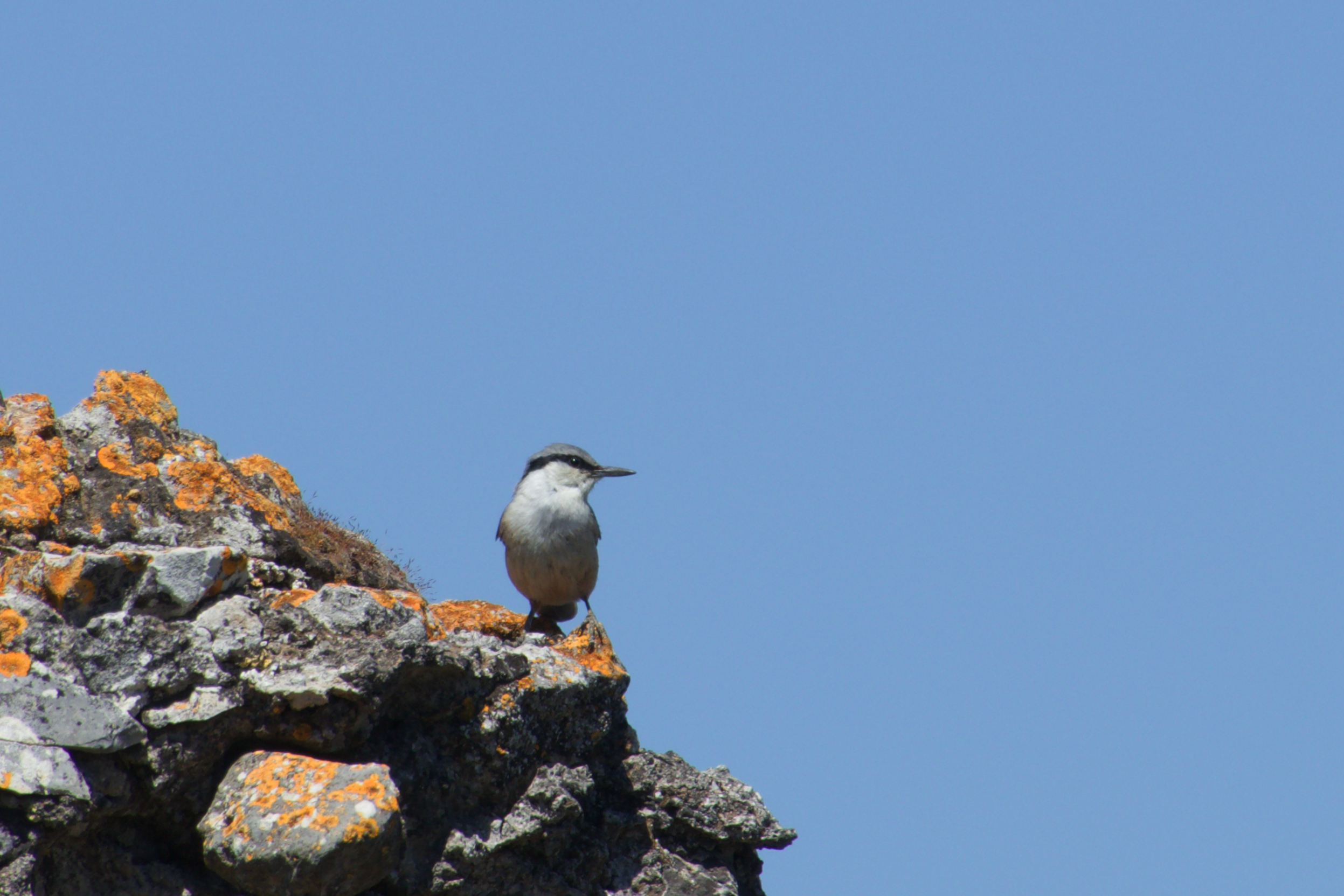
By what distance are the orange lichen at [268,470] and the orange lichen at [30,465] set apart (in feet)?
5.57

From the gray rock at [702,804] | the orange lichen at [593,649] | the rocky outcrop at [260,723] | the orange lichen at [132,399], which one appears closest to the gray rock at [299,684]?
the rocky outcrop at [260,723]

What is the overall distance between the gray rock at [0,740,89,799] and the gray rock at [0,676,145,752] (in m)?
0.04

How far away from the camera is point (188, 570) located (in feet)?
22.2

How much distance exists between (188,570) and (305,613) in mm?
651

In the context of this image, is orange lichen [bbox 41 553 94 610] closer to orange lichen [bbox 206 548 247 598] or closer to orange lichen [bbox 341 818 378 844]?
orange lichen [bbox 206 548 247 598]

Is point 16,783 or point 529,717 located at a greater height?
point 529,717

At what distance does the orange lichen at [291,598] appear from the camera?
701 centimetres

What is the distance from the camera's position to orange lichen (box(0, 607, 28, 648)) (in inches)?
236

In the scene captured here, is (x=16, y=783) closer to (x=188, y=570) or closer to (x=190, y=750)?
(x=190, y=750)

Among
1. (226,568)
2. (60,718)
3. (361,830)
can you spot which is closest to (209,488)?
(226,568)

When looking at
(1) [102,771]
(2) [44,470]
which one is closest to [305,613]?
(1) [102,771]

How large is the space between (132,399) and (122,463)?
2.16ft

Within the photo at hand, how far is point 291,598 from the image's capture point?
7125 mm

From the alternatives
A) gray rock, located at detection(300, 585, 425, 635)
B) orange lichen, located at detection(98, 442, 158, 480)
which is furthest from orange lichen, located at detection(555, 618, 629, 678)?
orange lichen, located at detection(98, 442, 158, 480)
